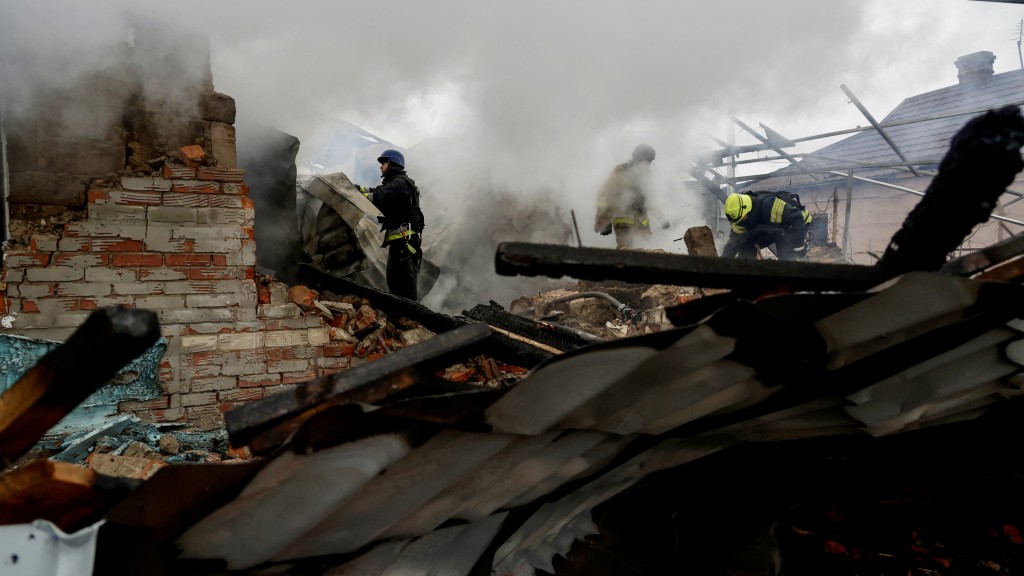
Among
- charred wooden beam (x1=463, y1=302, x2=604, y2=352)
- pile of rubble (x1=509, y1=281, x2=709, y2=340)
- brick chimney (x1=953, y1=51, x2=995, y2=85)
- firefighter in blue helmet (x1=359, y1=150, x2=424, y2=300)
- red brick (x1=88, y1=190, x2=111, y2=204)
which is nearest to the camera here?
charred wooden beam (x1=463, y1=302, x2=604, y2=352)

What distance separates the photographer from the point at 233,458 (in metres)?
3.83

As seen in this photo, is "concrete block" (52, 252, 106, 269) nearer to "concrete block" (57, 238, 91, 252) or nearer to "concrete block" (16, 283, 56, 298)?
"concrete block" (57, 238, 91, 252)

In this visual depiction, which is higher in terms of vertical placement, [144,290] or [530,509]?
[144,290]

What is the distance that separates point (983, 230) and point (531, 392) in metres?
15.6

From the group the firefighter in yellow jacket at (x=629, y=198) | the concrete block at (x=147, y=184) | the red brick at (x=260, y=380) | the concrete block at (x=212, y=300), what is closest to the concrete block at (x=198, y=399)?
the red brick at (x=260, y=380)

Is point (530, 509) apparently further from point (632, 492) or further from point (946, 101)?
point (946, 101)

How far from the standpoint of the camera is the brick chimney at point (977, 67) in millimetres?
14539

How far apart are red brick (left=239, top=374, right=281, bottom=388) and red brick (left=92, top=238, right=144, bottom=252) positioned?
1129 millimetres

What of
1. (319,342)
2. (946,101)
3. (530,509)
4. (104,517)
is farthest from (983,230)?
(104,517)

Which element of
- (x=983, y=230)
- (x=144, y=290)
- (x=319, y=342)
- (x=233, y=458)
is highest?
(x=983, y=230)

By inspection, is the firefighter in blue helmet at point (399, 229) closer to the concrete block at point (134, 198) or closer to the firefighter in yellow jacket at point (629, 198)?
the concrete block at point (134, 198)

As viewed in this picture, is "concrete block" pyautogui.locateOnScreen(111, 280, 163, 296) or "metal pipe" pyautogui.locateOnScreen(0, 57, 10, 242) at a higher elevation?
"metal pipe" pyautogui.locateOnScreen(0, 57, 10, 242)

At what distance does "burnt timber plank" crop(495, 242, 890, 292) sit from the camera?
1.20 m

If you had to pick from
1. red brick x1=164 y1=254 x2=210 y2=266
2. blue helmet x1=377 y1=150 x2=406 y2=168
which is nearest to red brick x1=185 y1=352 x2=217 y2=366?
red brick x1=164 y1=254 x2=210 y2=266
